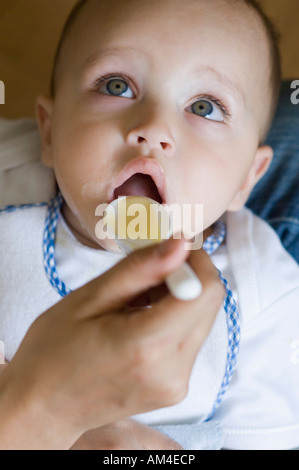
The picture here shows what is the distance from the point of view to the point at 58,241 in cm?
84

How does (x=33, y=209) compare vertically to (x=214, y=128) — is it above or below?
below

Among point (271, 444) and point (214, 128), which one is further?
point (271, 444)

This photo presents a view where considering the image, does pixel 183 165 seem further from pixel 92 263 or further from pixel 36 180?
pixel 36 180

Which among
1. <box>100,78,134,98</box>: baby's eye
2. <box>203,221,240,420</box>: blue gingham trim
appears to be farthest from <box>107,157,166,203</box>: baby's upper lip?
<box>203,221,240,420</box>: blue gingham trim

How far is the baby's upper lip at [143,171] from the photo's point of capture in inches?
24.3

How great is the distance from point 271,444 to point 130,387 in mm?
479

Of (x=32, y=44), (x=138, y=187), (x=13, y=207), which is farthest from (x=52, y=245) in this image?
(x=32, y=44)

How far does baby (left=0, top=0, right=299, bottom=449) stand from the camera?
66 cm

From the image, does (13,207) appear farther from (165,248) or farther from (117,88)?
(165,248)

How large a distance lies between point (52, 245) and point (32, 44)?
679mm

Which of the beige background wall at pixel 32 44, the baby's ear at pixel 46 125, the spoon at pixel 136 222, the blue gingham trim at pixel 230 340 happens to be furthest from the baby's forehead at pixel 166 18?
the beige background wall at pixel 32 44

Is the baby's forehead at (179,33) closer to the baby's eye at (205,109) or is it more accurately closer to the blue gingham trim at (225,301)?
the baby's eye at (205,109)

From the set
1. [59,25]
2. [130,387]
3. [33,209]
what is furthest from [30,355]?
[59,25]
